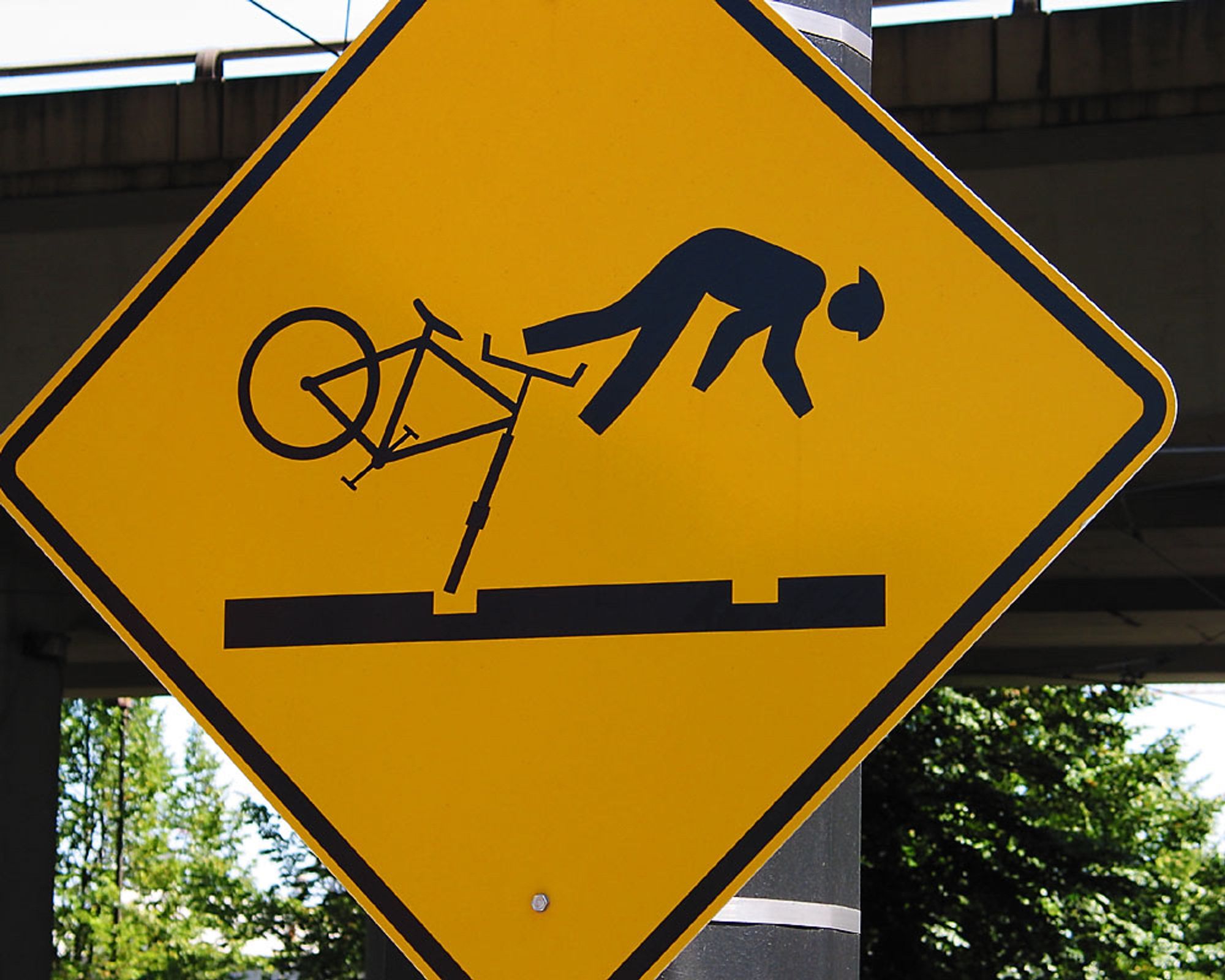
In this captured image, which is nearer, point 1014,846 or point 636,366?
point 636,366

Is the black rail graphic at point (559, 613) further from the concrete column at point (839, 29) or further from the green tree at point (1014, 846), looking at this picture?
the green tree at point (1014, 846)

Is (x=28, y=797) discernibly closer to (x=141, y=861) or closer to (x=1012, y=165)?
(x=1012, y=165)

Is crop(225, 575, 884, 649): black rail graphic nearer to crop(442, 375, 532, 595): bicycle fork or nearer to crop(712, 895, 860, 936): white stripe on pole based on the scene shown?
crop(442, 375, 532, 595): bicycle fork

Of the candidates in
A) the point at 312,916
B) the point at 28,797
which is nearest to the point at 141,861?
the point at 312,916

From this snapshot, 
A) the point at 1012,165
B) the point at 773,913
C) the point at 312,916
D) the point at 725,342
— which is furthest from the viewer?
the point at 312,916

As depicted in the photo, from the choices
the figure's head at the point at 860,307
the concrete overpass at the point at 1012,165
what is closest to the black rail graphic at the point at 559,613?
the figure's head at the point at 860,307

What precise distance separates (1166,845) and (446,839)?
23598 millimetres

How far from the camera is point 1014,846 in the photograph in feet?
67.3

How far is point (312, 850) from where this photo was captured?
6.11 ft

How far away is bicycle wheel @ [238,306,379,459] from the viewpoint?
1.97 m

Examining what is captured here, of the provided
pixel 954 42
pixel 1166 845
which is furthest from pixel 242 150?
pixel 1166 845

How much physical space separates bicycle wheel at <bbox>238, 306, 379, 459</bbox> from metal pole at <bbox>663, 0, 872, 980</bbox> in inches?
26.7

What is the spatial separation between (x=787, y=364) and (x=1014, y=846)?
1972cm

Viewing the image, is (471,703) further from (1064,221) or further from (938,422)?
(1064,221)
